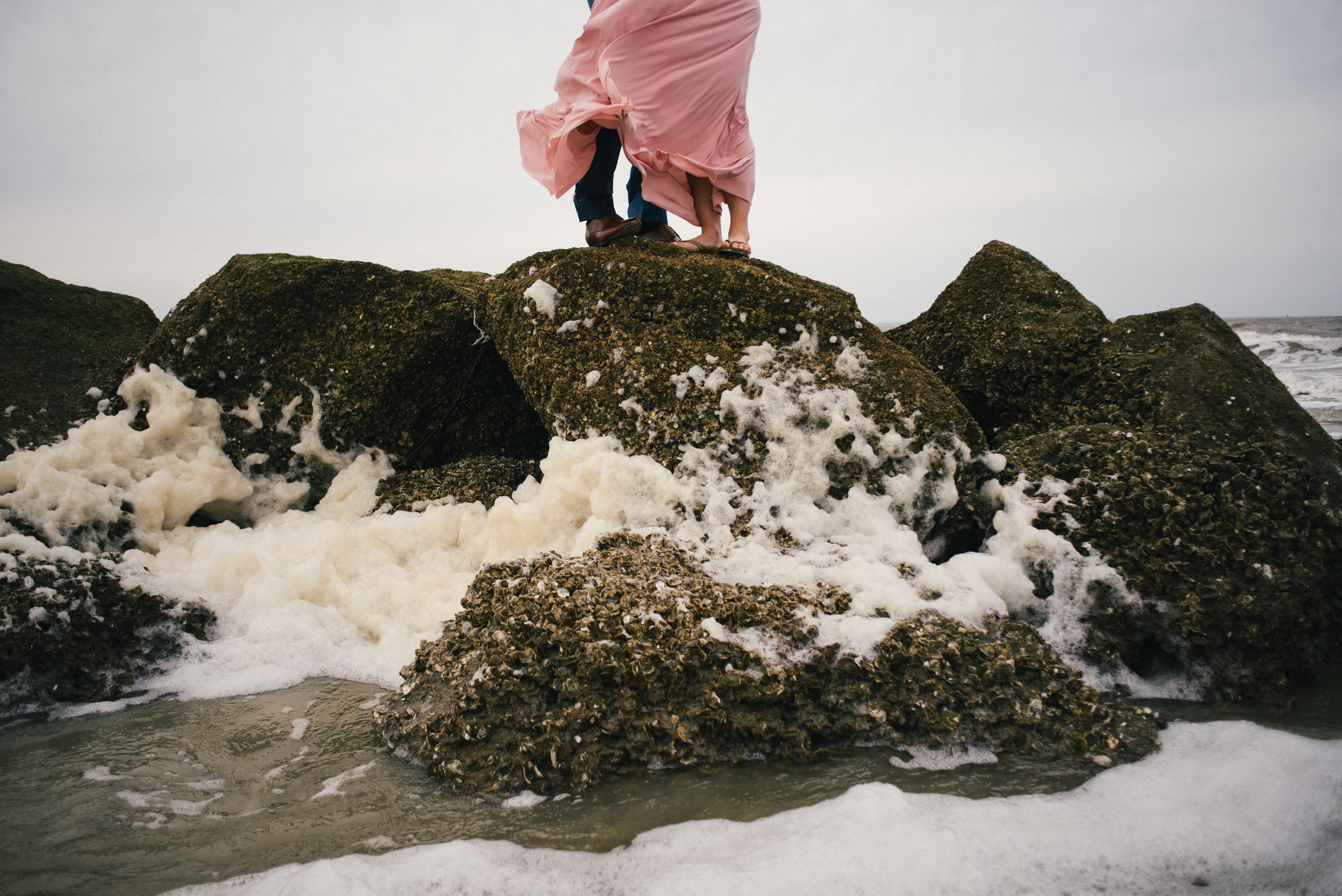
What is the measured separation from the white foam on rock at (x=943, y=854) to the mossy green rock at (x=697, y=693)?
0.19 meters

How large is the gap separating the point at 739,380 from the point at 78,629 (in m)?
2.35

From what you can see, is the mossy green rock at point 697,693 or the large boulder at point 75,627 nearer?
the mossy green rock at point 697,693

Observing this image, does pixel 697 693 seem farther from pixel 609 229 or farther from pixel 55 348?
pixel 55 348

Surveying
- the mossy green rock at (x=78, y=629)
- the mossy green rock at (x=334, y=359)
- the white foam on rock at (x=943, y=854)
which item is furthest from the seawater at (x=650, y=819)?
the mossy green rock at (x=334, y=359)

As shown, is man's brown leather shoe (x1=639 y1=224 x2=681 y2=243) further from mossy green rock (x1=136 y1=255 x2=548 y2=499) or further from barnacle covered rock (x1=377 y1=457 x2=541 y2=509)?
barnacle covered rock (x1=377 y1=457 x2=541 y2=509)

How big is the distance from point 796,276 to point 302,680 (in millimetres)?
2529

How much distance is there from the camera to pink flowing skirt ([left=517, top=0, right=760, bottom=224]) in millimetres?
3242

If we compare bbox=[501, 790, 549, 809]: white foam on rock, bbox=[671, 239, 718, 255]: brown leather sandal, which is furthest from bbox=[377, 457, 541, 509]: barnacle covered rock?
bbox=[501, 790, 549, 809]: white foam on rock

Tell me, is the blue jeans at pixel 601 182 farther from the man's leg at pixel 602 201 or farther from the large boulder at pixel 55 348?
the large boulder at pixel 55 348

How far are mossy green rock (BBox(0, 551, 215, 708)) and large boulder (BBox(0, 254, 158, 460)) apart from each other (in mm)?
1160

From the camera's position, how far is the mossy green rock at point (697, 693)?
179cm

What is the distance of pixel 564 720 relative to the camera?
179 centimetres

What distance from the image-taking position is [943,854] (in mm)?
1507

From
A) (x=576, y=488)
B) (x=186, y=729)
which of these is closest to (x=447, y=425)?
(x=576, y=488)
